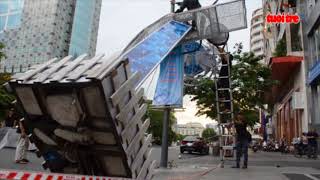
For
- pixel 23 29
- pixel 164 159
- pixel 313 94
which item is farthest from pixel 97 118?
pixel 23 29

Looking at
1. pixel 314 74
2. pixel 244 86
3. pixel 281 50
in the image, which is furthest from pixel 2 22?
pixel 314 74

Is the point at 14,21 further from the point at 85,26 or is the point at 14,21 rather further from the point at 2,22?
the point at 85,26

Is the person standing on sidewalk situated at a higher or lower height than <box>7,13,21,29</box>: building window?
lower

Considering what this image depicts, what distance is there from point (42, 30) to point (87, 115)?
3715 inches

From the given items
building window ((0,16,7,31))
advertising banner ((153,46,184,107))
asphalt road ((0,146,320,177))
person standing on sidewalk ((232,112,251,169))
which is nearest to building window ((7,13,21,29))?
building window ((0,16,7,31))

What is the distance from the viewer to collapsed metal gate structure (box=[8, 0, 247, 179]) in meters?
5.39

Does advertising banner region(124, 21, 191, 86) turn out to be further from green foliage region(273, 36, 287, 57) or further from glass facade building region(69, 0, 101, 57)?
glass facade building region(69, 0, 101, 57)

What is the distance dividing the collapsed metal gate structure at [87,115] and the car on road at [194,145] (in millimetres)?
21775

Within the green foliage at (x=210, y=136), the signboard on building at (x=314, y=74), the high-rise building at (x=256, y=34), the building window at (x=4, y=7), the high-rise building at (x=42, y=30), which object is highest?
the high-rise building at (x=256, y=34)

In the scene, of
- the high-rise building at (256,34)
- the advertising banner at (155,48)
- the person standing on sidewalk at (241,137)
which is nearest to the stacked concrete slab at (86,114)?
the advertising banner at (155,48)

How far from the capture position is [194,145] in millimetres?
28344

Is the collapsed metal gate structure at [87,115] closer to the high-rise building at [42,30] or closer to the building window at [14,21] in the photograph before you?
the high-rise building at [42,30]

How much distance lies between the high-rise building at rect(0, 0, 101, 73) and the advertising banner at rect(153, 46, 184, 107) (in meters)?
84.1

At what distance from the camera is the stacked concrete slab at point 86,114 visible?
538 centimetres
